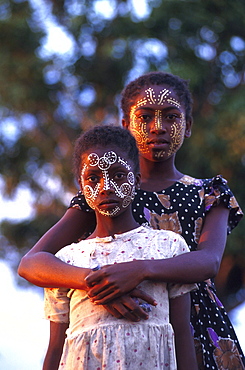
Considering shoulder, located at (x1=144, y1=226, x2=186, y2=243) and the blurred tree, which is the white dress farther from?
the blurred tree

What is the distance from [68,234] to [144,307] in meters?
0.82

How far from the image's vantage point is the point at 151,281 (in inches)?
132

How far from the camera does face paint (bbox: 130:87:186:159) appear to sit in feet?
13.4

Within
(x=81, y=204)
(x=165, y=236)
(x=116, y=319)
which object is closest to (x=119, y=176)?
(x=165, y=236)

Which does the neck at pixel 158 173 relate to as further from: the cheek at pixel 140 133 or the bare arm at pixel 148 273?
the bare arm at pixel 148 273

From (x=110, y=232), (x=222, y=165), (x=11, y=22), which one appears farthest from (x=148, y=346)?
(x=11, y=22)

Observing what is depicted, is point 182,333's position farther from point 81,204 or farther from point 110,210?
point 81,204

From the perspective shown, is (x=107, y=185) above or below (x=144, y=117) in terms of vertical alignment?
below

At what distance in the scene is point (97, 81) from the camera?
631 inches

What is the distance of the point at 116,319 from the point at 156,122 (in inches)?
49.5

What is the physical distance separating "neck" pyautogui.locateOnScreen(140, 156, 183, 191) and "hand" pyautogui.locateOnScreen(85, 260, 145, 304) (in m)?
0.97

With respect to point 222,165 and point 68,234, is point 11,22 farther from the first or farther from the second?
point 68,234

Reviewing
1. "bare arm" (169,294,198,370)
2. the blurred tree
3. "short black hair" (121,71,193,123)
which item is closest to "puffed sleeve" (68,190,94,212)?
"short black hair" (121,71,193,123)

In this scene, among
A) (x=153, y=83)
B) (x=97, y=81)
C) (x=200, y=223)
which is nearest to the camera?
Answer: (x=200, y=223)
